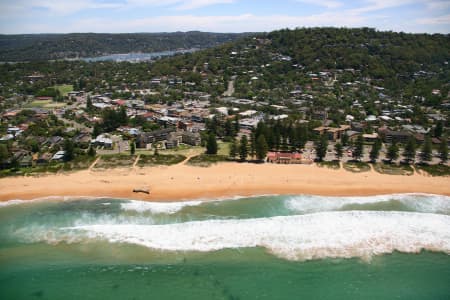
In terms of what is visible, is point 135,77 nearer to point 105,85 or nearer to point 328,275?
point 105,85

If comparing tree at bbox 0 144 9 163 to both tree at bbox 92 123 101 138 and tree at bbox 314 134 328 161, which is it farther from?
tree at bbox 314 134 328 161

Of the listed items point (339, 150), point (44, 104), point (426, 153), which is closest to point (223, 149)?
point (339, 150)

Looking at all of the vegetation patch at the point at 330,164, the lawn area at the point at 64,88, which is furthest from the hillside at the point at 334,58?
the vegetation patch at the point at 330,164

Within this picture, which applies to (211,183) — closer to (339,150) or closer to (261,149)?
(261,149)

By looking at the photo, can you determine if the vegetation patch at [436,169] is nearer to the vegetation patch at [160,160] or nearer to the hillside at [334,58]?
the vegetation patch at [160,160]

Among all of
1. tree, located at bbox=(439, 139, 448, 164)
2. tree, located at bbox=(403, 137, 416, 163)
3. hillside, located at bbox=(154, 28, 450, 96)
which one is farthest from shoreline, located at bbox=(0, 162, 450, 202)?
hillside, located at bbox=(154, 28, 450, 96)

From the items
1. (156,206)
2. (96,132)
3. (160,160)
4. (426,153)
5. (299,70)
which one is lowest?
(156,206)
